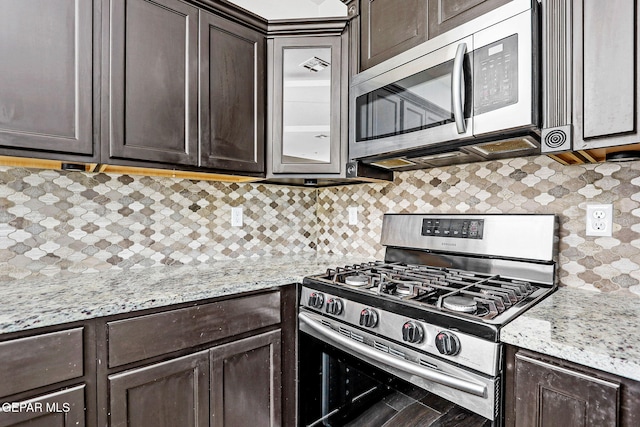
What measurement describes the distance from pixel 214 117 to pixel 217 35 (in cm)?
41

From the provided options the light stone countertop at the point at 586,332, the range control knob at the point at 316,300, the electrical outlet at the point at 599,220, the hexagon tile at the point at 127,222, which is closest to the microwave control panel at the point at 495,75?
the electrical outlet at the point at 599,220

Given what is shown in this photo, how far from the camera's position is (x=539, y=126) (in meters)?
1.11

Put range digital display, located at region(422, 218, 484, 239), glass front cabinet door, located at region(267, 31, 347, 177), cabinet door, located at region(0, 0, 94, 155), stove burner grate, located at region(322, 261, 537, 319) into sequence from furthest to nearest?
glass front cabinet door, located at region(267, 31, 347, 177) < range digital display, located at region(422, 218, 484, 239) < cabinet door, located at region(0, 0, 94, 155) < stove burner grate, located at region(322, 261, 537, 319)

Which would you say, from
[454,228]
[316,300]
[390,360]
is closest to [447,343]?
[390,360]

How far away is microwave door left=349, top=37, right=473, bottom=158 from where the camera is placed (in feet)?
4.05

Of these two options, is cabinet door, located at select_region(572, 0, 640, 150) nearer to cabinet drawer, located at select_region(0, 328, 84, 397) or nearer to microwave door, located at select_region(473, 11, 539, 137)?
microwave door, located at select_region(473, 11, 539, 137)

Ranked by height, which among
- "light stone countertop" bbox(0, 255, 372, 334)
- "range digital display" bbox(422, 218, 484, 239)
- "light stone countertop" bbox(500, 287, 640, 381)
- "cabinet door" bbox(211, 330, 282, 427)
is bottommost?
"cabinet door" bbox(211, 330, 282, 427)

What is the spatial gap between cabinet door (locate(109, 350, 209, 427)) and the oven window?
0.45 m

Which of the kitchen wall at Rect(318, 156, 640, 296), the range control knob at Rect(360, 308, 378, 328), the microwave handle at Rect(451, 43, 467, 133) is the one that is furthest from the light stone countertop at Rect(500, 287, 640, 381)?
the microwave handle at Rect(451, 43, 467, 133)

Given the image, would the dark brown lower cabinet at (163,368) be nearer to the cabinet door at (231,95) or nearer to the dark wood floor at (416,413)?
the dark wood floor at (416,413)

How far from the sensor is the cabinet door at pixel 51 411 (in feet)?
3.13

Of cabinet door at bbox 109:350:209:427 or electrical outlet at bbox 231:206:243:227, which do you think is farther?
electrical outlet at bbox 231:206:243:227

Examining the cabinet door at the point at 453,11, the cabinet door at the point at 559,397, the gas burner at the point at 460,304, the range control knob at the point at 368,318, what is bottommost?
the cabinet door at the point at 559,397

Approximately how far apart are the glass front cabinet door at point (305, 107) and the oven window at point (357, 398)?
90cm
